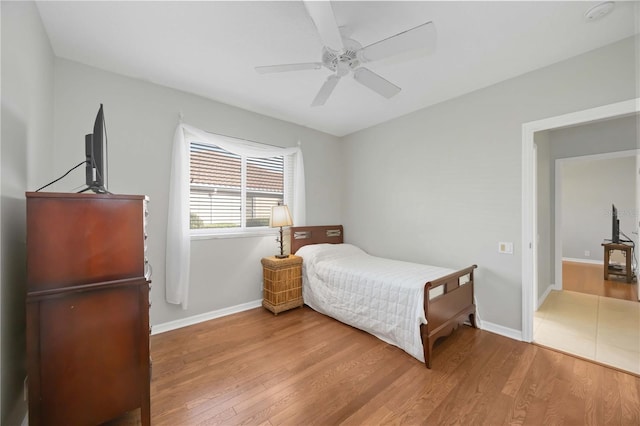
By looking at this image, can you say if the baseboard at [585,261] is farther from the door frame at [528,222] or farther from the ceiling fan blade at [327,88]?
the ceiling fan blade at [327,88]

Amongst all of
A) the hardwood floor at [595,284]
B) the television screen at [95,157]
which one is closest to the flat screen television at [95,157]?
the television screen at [95,157]

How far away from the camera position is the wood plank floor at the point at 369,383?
1528 mm

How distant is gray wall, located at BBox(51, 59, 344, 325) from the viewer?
2.22m

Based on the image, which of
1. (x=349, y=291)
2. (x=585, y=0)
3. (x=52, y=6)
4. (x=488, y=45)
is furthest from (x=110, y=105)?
(x=585, y=0)

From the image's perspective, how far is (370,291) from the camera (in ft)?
8.14

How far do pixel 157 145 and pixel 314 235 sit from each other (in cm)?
232

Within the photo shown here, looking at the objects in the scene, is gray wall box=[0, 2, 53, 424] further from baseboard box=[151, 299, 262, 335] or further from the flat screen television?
baseboard box=[151, 299, 262, 335]

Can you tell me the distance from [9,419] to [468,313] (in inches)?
136

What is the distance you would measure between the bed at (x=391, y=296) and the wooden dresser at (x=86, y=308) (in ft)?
6.03

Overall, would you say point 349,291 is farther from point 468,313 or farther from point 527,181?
point 527,181

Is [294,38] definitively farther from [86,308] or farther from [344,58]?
[86,308]

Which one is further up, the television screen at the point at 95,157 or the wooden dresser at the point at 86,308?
the television screen at the point at 95,157

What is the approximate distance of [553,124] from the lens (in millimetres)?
2262

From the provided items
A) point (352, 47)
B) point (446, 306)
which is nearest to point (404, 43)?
point (352, 47)
